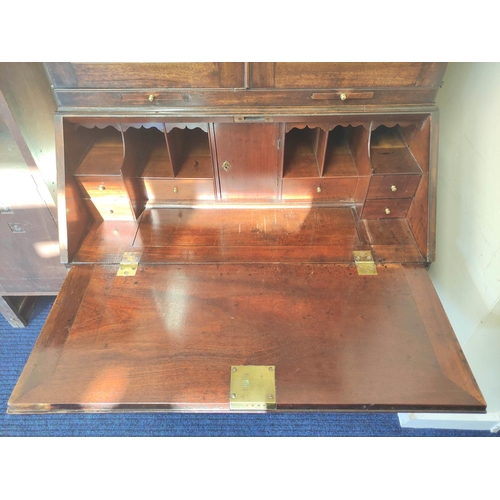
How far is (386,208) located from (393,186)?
92mm

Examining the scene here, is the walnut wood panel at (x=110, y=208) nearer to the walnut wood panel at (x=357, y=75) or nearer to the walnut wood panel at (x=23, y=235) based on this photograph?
the walnut wood panel at (x=23, y=235)

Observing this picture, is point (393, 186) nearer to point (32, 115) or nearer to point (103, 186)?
point (103, 186)

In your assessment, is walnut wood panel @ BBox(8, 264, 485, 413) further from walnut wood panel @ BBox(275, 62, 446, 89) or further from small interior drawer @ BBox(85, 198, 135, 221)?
walnut wood panel @ BBox(275, 62, 446, 89)

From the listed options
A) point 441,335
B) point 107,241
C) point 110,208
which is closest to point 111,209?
point 110,208

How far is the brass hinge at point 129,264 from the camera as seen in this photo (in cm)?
108

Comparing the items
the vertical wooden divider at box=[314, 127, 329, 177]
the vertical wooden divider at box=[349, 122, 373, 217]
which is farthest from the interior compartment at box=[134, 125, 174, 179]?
the vertical wooden divider at box=[349, 122, 373, 217]

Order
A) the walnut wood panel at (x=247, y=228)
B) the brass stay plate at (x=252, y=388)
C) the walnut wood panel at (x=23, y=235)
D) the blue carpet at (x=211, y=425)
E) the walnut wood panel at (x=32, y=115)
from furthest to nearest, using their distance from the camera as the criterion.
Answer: the blue carpet at (x=211, y=425) < the walnut wood panel at (x=23, y=235) < the walnut wood panel at (x=247, y=228) < the walnut wood panel at (x=32, y=115) < the brass stay plate at (x=252, y=388)

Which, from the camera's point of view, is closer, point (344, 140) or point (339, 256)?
point (339, 256)

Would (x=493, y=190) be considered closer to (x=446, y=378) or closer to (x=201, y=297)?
(x=446, y=378)

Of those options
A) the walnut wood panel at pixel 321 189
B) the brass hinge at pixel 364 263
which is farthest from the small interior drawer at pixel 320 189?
the brass hinge at pixel 364 263

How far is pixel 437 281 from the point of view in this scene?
1.33 m

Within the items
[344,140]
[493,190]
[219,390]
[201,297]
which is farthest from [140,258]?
[493,190]

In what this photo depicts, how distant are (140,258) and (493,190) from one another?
3.42 ft

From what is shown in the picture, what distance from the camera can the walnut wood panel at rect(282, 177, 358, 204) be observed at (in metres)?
1.19
